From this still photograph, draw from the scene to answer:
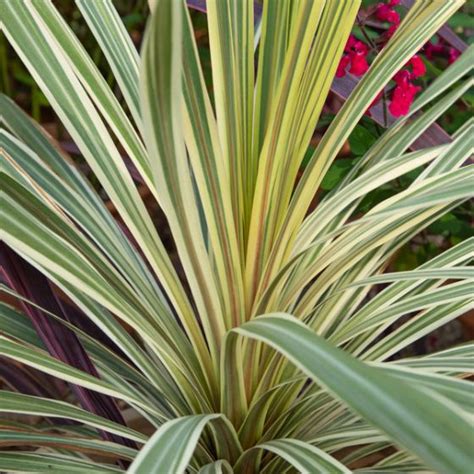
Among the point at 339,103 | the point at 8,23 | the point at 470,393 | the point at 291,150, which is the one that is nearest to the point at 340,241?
the point at 291,150

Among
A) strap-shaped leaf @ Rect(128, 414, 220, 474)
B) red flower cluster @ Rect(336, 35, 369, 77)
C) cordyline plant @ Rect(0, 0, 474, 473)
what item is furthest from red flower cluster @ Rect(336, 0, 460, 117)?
strap-shaped leaf @ Rect(128, 414, 220, 474)

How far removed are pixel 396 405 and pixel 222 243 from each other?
0.80ft

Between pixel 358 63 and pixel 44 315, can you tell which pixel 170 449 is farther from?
pixel 358 63

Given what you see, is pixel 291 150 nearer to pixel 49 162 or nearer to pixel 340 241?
pixel 340 241

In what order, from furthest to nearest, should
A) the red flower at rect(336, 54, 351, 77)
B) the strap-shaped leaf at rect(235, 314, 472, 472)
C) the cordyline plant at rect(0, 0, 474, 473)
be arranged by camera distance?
the red flower at rect(336, 54, 351, 77), the cordyline plant at rect(0, 0, 474, 473), the strap-shaped leaf at rect(235, 314, 472, 472)

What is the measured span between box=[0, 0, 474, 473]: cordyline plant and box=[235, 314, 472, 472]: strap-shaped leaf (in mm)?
58

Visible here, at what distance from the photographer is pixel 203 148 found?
0.49 m

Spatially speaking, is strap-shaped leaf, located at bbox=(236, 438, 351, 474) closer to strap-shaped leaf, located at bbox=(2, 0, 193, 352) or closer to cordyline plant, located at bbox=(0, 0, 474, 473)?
cordyline plant, located at bbox=(0, 0, 474, 473)

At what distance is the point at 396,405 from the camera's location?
11.4 inches

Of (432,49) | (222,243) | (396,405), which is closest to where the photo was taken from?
(396,405)

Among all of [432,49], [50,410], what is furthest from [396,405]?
[432,49]

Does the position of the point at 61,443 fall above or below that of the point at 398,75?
below

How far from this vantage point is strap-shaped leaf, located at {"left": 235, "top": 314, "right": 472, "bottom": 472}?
268 millimetres

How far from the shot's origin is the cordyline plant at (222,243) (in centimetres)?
49
